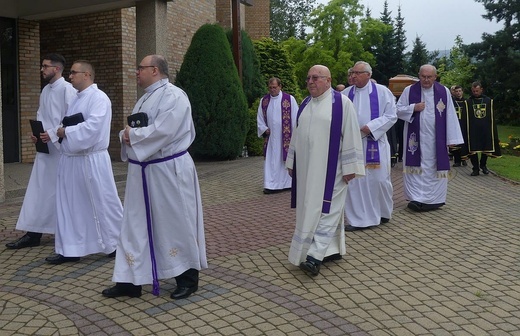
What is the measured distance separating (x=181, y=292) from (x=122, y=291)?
51 cm

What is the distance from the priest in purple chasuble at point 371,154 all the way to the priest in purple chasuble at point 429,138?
43.4 inches

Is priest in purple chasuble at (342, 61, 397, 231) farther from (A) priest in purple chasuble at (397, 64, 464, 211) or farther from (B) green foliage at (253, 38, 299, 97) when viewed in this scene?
(B) green foliage at (253, 38, 299, 97)

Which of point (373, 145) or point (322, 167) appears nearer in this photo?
point (322, 167)

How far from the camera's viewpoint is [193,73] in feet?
55.9

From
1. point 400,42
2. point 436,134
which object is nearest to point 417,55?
point 400,42

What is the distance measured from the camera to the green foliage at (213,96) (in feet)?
55.4

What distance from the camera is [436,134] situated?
32.5ft

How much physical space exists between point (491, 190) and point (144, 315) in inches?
359

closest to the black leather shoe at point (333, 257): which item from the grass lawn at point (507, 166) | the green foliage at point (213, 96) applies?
the grass lawn at point (507, 166)

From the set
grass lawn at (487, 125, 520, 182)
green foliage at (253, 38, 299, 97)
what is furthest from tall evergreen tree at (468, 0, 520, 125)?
grass lawn at (487, 125, 520, 182)

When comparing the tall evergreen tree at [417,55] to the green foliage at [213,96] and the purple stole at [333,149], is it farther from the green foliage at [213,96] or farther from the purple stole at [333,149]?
the purple stole at [333,149]

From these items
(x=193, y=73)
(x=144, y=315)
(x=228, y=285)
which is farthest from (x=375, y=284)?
(x=193, y=73)

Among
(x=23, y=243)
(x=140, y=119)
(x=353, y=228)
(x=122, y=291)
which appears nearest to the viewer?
(x=140, y=119)

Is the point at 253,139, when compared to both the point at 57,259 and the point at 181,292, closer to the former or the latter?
the point at 57,259
